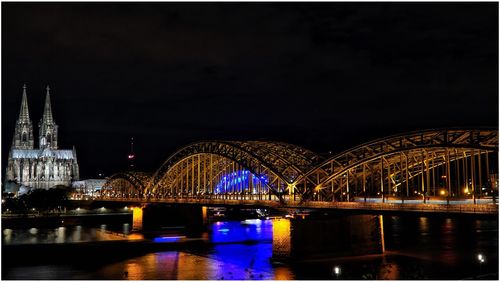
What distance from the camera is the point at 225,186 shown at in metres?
82.9

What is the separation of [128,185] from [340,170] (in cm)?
7766

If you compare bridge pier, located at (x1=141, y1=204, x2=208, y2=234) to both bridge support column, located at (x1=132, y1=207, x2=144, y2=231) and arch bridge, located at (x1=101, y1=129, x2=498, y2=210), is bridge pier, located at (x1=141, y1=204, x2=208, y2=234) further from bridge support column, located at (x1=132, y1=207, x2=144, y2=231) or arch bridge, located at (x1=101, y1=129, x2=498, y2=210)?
arch bridge, located at (x1=101, y1=129, x2=498, y2=210)

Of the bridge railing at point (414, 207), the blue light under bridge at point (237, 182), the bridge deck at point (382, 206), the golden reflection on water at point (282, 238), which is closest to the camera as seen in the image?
the bridge railing at point (414, 207)

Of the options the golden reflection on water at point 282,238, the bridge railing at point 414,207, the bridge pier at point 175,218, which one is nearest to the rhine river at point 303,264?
the bridge railing at point 414,207

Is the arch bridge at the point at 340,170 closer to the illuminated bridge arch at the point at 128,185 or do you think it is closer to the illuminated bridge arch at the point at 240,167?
the illuminated bridge arch at the point at 240,167

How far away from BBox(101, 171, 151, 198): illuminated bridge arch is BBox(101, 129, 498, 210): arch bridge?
532cm

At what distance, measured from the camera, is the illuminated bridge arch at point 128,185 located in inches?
4508

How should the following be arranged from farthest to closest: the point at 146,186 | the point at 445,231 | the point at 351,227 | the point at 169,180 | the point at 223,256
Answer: the point at 146,186
the point at 169,180
the point at 445,231
the point at 223,256
the point at 351,227

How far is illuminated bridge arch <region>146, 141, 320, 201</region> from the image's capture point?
2699 inches

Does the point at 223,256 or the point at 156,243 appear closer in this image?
the point at 223,256

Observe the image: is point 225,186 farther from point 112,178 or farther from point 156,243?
point 112,178

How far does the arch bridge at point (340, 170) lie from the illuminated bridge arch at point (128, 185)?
209 inches

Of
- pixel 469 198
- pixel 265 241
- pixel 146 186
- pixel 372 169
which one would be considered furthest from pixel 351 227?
pixel 146 186

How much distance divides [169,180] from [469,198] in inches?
2446
